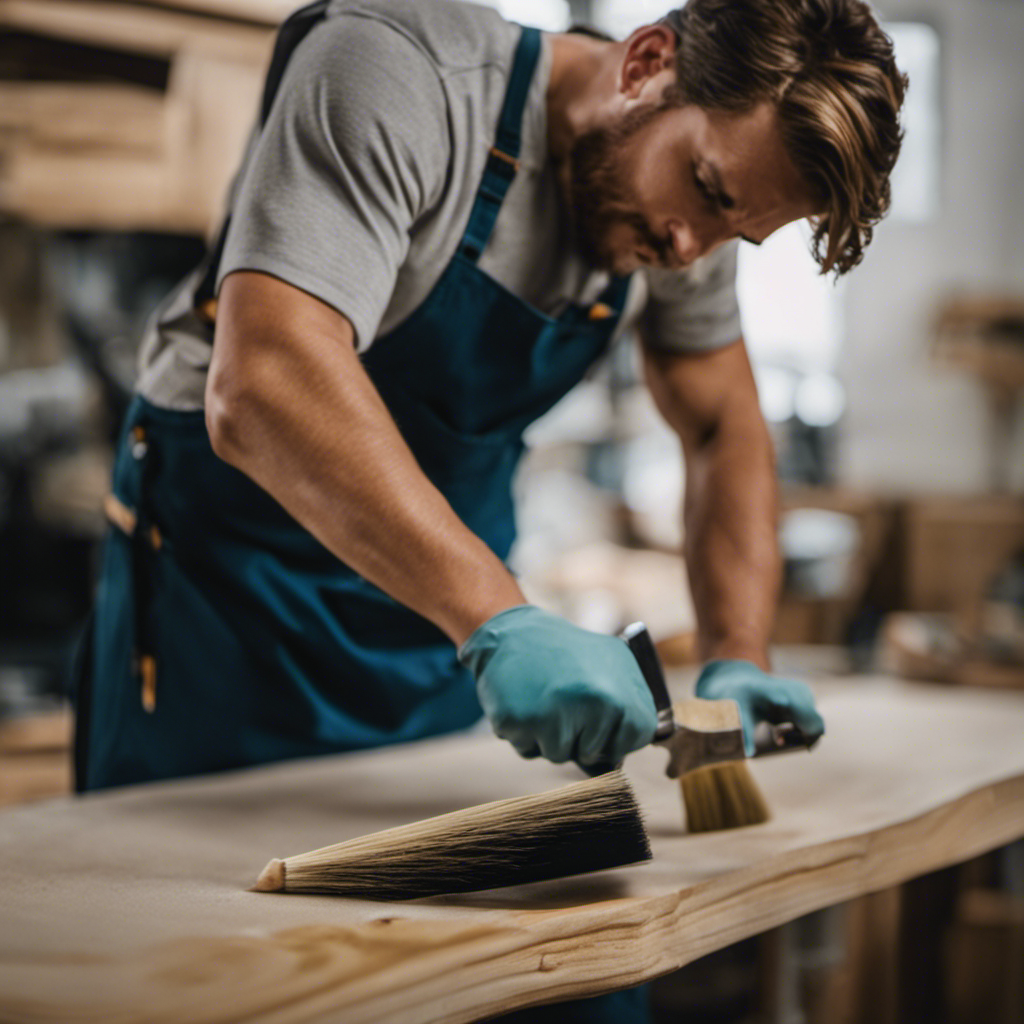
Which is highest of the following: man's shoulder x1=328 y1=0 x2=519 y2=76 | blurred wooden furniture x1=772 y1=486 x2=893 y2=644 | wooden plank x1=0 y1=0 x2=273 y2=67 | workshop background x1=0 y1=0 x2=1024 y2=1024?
wooden plank x1=0 y1=0 x2=273 y2=67

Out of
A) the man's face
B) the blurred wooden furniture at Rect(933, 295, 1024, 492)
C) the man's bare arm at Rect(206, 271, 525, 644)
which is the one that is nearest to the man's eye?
the man's face

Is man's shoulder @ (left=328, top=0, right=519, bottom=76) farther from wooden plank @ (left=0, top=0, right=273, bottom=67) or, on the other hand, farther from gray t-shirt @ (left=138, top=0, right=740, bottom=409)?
wooden plank @ (left=0, top=0, right=273, bottom=67)

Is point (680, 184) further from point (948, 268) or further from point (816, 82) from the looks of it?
point (948, 268)

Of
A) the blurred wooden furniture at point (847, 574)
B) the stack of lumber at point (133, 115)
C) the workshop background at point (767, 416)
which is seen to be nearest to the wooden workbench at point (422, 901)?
the workshop background at point (767, 416)

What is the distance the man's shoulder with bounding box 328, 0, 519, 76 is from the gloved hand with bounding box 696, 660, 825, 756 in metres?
0.69

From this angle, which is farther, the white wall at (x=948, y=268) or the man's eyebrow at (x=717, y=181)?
the white wall at (x=948, y=268)

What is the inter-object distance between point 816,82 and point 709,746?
0.61 meters

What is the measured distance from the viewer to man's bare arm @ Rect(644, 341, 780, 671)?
129 cm

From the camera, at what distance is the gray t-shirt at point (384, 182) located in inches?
36.0

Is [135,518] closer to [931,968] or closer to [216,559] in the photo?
[216,559]

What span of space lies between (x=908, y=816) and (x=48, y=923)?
774 mm

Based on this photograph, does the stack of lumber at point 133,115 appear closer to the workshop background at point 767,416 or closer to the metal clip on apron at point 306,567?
the workshop background at point 767,416

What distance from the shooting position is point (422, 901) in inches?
30.6

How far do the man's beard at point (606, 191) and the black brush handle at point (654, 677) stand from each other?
44 cm
